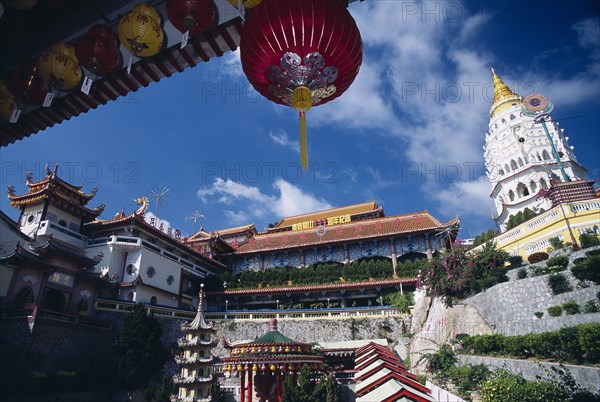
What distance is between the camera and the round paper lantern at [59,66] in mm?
4168

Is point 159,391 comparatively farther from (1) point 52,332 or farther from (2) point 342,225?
(2) point 342,225

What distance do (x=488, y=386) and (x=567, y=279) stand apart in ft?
24.0

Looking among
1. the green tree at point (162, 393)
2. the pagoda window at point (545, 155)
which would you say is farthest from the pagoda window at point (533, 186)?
the green tree at point (162, 393)

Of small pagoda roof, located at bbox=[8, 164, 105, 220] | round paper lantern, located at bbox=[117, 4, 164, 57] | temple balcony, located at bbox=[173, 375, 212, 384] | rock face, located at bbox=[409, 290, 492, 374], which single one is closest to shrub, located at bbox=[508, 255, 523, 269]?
rock face, located at bbox=[409, 290, 492, 374]

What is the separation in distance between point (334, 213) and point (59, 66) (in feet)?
112

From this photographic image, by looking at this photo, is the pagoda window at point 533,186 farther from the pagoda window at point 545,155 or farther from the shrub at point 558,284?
the shrub at point 558,284

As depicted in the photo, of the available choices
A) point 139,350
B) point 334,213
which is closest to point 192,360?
point 139,350

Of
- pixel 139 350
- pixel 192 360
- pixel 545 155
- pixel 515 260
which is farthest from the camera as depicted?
pixel 545 155

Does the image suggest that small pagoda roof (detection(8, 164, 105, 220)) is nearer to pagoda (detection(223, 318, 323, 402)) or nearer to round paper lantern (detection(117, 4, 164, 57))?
pagoda (detection(223, 318, 323, 402))

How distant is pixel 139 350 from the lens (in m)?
16.8

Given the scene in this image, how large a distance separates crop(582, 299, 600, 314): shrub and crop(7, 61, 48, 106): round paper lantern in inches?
558

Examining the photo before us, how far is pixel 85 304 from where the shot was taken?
18.7m

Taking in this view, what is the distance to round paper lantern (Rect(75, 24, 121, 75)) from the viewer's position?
412 centimetres

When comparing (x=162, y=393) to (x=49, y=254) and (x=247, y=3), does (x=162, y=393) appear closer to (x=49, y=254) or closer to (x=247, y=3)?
(x=49, y=254)
